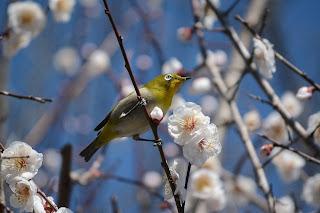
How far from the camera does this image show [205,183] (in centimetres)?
303

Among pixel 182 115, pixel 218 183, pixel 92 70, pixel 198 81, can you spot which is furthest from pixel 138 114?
pixel 92 70

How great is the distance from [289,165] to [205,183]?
2.63 feet

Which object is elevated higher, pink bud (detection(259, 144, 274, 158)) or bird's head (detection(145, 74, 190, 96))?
bird's head (detection(145, 74, 190, 96))

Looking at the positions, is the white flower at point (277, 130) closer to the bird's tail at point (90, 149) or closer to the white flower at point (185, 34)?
the white flower at point (185, 34)

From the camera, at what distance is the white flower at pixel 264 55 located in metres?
2.18

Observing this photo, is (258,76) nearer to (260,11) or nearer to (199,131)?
(199,131)

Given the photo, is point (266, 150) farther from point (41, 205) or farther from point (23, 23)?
point (23, 23)

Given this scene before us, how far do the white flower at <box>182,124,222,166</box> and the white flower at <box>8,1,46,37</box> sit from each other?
6.52 feet

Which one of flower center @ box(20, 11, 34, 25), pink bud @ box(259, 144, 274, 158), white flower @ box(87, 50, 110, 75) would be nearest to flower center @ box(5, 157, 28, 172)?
pink bud @ box(259, 144, 274, 158)

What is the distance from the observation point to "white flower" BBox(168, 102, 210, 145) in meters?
1.47

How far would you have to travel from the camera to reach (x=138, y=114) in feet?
7.22

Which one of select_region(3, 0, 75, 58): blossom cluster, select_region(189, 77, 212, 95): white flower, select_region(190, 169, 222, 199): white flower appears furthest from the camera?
select_region(189, 77, 212, 95): white flower

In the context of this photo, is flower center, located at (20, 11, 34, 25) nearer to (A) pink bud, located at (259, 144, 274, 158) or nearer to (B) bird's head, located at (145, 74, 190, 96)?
(B) bird's head, located at (145, 74, 190, 96)

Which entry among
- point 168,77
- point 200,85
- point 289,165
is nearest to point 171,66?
point 200,85
